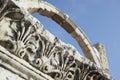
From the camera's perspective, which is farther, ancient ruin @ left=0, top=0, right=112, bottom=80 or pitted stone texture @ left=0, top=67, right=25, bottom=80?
ancient ruin @ left=0, top=0, right=112, bottom=80

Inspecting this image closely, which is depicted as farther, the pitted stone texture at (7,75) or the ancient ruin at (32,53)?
the ancient ruin at (32,53)

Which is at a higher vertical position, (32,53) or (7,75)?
(32,53)

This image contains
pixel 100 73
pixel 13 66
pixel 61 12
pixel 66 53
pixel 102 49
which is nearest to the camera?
pixel 13 66

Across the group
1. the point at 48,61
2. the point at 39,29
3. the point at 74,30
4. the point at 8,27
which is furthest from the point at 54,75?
the point at 74,30

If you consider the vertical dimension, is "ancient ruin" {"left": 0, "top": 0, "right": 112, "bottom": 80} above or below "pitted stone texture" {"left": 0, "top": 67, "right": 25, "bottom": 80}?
above

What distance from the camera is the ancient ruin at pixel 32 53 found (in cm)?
425

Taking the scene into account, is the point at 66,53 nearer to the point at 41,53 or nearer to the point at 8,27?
the point at 41,53

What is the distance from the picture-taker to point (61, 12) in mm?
8203

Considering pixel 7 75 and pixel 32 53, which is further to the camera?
pixel 32 53

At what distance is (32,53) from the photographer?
180 inches

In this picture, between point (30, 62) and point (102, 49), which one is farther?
point (102, 49)

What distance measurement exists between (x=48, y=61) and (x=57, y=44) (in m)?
0.32

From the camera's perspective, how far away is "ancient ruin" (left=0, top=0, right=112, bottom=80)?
4246 mm

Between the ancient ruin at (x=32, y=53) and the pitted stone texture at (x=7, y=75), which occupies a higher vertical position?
the ancient ruin at (x=32, y=53)
